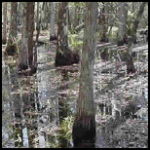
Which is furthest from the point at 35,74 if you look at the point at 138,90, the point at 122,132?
the point at 122,132

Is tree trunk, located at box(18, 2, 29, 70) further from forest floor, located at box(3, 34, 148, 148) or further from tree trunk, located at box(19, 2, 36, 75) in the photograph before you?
forest floor, located at box(3, 34, 148, 148)

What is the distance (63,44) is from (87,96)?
1011 centimetres

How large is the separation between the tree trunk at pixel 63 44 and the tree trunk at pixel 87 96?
9651mm

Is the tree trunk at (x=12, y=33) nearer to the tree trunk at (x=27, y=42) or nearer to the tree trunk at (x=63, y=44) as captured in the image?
the tree trunk at (x=63, y=44)

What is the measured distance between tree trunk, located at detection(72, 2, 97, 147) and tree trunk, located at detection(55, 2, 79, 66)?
380 inches

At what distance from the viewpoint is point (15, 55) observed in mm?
23156

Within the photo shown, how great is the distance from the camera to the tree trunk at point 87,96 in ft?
26.8

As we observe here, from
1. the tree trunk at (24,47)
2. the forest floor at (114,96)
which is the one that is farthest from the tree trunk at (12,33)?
the tree trunk at (24,47)

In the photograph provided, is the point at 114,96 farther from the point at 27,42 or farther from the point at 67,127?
the point at 27,42

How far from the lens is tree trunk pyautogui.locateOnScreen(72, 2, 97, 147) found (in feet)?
26.8

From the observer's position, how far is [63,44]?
18.2 metres

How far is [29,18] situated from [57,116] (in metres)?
7.78

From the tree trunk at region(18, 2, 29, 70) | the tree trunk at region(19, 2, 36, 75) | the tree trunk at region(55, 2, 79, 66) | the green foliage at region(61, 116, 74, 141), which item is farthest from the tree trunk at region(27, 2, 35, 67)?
the green foliage at region(61, 116, 74, 141)

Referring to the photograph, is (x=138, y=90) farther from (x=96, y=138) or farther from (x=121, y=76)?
(x=96, y=138)
